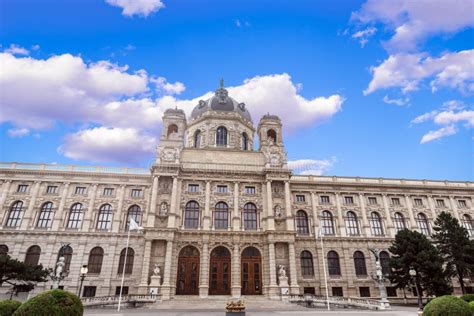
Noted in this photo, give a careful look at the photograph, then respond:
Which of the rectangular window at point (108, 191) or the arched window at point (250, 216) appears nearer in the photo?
the arched window at point (250, 216)

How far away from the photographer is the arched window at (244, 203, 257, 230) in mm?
38625

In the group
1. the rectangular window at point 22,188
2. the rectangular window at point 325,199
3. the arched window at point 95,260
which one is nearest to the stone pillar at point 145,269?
the arched window at point 95,260

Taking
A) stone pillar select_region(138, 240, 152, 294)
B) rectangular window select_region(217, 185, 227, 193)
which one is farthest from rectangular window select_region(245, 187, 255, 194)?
stone pillar select_region(138, 240, 152, 294)

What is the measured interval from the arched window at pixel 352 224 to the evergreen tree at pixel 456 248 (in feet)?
31.4

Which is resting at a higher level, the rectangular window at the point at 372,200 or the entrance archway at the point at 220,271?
the rectangular window at the point at 372,200

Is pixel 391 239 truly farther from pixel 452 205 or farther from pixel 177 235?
pixel 177 235

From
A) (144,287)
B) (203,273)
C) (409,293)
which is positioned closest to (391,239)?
(409,293)

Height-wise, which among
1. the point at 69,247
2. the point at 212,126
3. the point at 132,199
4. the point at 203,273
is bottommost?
the point at 203,273

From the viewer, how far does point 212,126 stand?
158 ft

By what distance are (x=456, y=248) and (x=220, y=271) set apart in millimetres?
27110

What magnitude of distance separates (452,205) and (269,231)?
30214 millimetres

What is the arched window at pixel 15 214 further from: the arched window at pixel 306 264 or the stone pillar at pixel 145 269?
the arched window at pixel 306 264

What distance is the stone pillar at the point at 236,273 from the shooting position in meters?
34.0

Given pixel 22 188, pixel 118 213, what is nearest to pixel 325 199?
pixel 118 213
